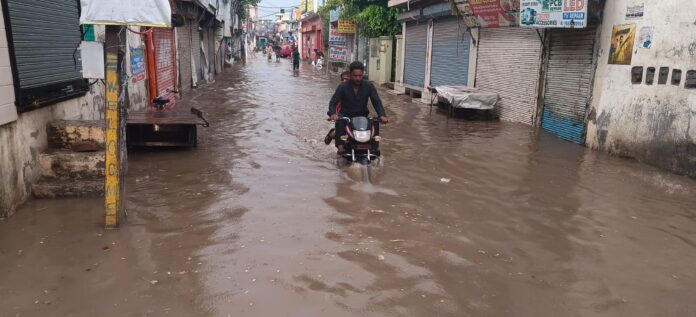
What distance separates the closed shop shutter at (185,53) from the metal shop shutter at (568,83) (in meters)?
11.0

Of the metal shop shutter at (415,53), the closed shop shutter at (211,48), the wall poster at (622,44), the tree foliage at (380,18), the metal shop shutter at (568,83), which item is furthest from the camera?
the closed shop shutter at (211,48)

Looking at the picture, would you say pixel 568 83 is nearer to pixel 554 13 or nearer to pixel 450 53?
pixel 554 13

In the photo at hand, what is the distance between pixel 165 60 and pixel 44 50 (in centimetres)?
814

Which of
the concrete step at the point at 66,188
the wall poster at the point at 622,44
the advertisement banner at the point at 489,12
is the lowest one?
the concrete step at the point at 66,188

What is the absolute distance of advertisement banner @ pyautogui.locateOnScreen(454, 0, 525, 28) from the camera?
38.6 ft

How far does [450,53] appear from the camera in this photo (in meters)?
16.3

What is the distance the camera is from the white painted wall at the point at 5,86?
4.94m

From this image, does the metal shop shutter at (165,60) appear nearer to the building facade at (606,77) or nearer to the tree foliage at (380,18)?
the building facade at (606,77)

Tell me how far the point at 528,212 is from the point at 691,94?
3.54m

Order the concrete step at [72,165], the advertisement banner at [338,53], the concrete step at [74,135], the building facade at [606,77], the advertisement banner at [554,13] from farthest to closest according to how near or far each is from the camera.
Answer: the advertisement banner at [338,53]
the advertisement banner at [554,13]
the building facade at [606,77]
the concrete step at [74,135]
the concrete step at [72,165]

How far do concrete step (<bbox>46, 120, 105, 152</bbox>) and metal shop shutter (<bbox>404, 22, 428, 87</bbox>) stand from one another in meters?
14.0

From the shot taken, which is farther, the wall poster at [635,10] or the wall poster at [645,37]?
the wall poster at [635,10]

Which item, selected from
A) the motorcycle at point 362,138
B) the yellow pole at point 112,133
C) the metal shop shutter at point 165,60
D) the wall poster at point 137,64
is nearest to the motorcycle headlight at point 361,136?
the motorcycle at point 362,138

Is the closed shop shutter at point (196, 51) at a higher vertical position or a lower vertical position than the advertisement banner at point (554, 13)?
lower
